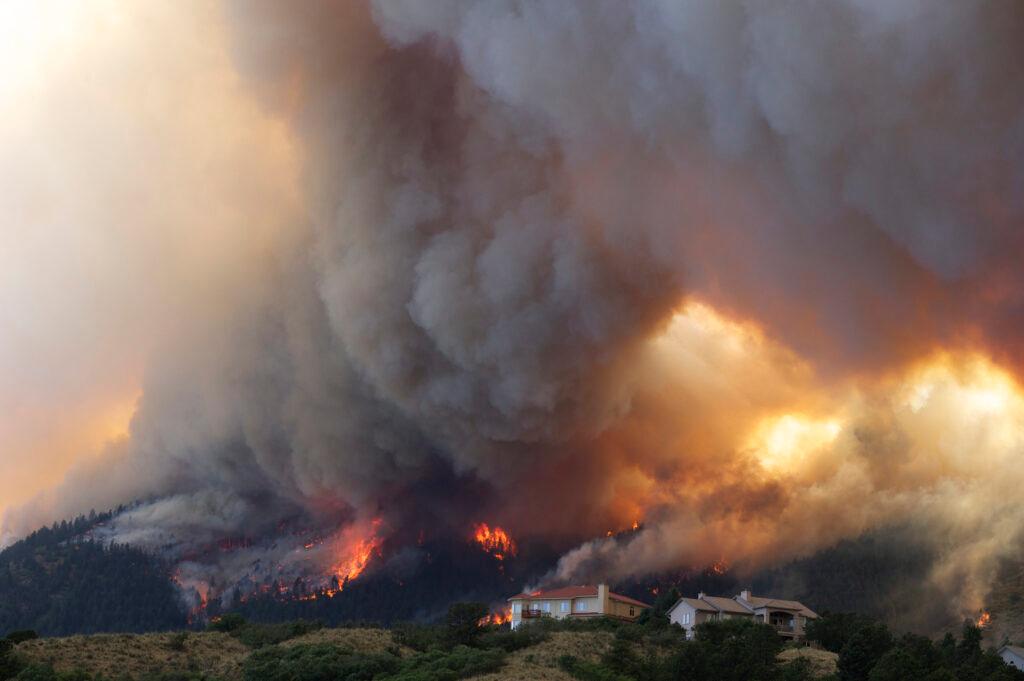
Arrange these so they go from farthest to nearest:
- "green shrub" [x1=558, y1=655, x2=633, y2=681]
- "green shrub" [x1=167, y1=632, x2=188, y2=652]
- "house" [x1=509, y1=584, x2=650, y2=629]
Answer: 1. "house" [x1=509, y1=584, x2=650, y2=629]
2. "green shrub" [x1=167, y1=632, x2=188, y2=652]
3. "green shrub" [x1=558, y1=655, x2=633, y2=681]

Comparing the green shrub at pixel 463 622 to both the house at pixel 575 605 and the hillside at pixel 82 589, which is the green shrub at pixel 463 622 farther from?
the hillside at pixel 82 589

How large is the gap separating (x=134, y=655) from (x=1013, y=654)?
47.7 metres

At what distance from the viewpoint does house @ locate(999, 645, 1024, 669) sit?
208 ft

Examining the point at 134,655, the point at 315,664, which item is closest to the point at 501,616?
the point at 134,655

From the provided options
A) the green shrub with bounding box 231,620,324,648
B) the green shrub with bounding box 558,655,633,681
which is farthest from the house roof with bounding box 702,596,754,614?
the green shrub with bounding box 231,620,324,648

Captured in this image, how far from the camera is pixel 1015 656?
64250 mm

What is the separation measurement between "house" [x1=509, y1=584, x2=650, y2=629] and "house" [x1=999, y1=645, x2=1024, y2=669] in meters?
22.7

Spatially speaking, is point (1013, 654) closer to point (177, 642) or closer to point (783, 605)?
point (783, 605)

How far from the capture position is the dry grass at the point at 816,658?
5188cm

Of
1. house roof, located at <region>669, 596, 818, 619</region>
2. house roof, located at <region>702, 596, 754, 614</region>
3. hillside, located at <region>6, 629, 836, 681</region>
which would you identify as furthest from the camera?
house roof, located at <region>702, 596, 754, 614</region>

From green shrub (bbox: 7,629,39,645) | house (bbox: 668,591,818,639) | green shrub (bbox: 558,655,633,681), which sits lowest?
green shrub (bbox: 558,655,633,681)

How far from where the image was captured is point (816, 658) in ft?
182

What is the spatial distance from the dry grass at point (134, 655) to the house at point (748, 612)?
99.0ft

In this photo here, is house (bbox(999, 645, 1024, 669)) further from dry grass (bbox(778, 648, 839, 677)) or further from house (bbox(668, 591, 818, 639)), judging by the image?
dry grass (bbox(778, 648, 839, 677))
